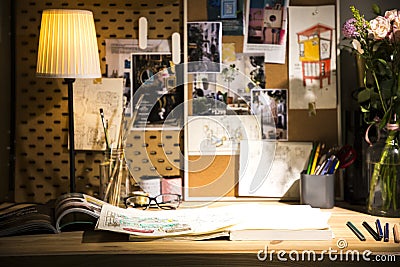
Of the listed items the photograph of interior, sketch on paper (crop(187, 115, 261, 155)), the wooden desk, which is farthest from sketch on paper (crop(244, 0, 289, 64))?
the wooden desk

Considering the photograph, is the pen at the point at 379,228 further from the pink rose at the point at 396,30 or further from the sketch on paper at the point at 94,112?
the sketch on paper at the point at 94,112

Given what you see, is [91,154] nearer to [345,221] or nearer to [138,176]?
[138,176]

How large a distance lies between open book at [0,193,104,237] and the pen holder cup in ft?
1.87

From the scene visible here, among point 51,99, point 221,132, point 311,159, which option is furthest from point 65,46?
point 311,159

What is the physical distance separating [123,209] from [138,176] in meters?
0.22

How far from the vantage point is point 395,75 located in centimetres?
168

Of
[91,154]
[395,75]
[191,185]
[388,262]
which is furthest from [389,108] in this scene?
[91,154]

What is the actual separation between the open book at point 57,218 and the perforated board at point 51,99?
0.23m

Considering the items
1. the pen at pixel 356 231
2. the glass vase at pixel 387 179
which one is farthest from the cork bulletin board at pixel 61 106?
the pen at pixel 356 231

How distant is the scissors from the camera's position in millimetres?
1804

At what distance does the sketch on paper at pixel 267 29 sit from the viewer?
1.90m

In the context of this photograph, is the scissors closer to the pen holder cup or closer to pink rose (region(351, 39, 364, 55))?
the pen holder cup

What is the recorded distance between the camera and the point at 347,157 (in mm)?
1807

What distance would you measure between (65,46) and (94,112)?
0.26 metres
